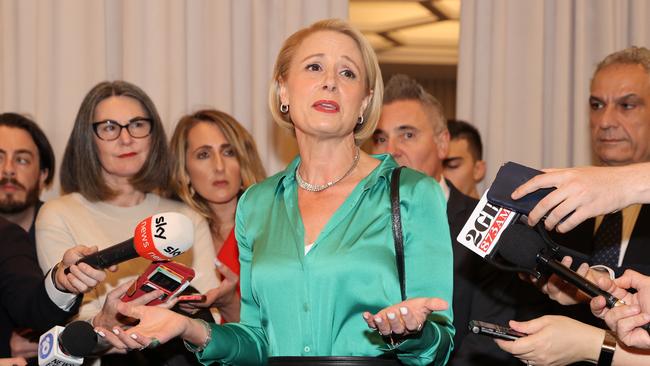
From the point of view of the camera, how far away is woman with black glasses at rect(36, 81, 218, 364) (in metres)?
3.95

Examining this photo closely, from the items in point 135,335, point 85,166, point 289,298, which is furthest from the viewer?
point 85,166

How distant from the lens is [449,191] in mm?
4227

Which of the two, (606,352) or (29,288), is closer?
(606,352)

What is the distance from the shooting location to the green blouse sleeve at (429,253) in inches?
111

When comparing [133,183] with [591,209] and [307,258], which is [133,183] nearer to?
[307,258]

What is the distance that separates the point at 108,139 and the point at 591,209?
8.05ft

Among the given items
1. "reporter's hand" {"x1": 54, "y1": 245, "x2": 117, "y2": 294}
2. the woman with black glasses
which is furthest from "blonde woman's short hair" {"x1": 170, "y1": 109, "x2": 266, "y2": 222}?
"reporter's hand" {"x1": 54, "y1": 245, "x2": 117, "y2": 294}

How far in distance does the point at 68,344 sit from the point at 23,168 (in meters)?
1.71

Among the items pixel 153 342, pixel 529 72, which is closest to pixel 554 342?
pixel 153 342

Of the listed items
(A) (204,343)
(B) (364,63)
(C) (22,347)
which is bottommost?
(C) (22,347)

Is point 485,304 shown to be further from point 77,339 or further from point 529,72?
point 529,72

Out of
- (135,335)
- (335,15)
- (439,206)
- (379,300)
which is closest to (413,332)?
(379,300)

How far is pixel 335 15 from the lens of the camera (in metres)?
5.30

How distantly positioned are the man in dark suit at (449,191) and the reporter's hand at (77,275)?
1.39 metres
